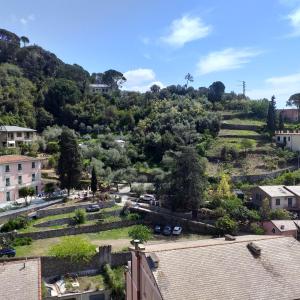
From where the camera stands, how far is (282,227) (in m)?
37.9

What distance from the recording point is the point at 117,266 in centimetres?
3472

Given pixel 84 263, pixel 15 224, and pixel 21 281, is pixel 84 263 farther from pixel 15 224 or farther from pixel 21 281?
pixel 21 281

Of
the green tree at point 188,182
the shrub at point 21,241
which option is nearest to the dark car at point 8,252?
the shrub at point 21,241

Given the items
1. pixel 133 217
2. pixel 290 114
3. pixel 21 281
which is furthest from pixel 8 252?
pixel 290 114

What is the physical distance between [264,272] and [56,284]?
63.1 ft

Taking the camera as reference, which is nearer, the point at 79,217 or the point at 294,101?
the point at 79,217

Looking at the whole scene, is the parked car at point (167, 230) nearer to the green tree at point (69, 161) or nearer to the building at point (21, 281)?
the green tree at point (69, 161)

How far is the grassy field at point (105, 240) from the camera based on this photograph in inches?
1398

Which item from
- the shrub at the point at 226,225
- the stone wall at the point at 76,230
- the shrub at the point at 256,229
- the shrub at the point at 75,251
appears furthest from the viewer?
the shrub at the point at 226,225

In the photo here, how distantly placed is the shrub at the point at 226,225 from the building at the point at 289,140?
101 ft

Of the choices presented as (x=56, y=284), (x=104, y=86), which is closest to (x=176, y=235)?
(x=56, y=284)

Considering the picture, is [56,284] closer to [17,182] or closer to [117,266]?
[117,266]

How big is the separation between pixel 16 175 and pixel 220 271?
116 feet

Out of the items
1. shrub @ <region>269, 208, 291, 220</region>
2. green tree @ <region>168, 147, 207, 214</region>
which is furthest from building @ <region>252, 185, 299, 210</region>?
green tree @ <region>168, 147, 207, 214</region>
